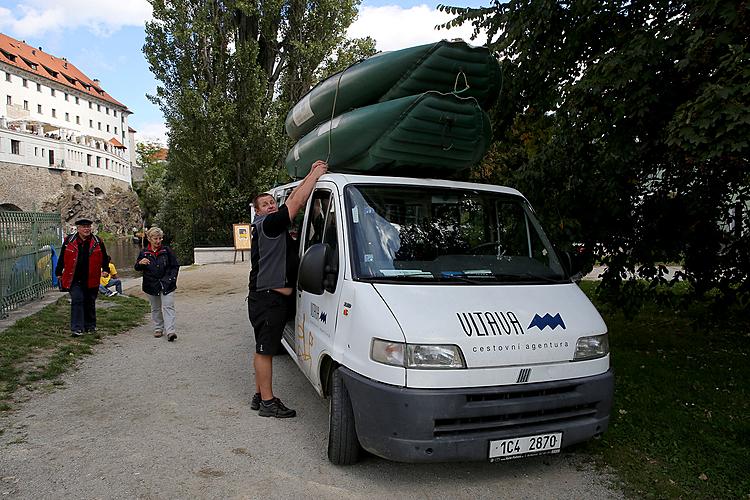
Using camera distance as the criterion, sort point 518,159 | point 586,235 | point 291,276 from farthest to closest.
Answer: point 518,159, point 586,235, point 291,276

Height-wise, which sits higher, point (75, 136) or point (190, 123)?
point (75, 136)

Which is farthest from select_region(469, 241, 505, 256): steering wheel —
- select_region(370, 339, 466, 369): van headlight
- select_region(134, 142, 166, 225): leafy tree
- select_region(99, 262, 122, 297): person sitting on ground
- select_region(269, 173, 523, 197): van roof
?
select_region(134, 142, 166, 225): leafy tree

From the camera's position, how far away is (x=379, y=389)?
331 cm

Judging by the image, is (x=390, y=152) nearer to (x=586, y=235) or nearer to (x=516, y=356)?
(x=516, y=356)

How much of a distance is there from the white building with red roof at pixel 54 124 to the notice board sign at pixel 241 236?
57402mm

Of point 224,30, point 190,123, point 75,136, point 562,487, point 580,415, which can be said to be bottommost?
point 562,487

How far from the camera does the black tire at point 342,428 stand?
369 centimetres

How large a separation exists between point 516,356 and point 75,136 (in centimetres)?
9298

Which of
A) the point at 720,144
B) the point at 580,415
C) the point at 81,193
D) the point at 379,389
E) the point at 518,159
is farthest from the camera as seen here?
the point at 81,193

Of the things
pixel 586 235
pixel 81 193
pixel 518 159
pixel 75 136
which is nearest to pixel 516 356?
pixel 586 235

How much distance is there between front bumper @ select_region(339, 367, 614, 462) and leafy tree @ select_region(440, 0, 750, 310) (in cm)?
229

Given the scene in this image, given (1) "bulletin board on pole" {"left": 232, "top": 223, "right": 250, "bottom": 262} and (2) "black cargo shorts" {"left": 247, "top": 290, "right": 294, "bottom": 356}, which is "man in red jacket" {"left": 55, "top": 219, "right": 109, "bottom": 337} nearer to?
(2) "black cargo shorts" {"left": 247, "top": 290, "right": 294, "bottom": 356}

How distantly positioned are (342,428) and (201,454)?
46.1 inches

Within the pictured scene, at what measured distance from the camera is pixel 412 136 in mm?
4418
